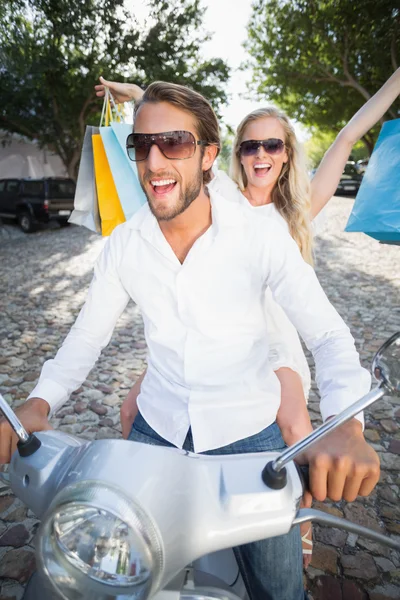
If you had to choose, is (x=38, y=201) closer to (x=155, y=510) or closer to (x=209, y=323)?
(x=209, y=323)

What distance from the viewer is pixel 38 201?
1378cm

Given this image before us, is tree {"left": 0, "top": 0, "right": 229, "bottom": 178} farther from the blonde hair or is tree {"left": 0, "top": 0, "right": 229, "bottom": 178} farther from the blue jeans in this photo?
the blue jeans

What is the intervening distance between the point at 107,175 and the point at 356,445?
2.08 metres

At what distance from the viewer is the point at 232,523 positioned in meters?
0.84

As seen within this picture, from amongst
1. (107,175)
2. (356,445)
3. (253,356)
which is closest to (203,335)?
(253,356)

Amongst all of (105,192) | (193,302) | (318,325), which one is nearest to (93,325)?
(193,302)

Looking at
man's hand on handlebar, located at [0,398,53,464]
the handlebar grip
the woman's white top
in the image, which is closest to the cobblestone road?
the woman's white top

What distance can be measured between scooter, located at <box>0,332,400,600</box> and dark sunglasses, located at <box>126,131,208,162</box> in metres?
1.18

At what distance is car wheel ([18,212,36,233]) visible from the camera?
1389 centimetres

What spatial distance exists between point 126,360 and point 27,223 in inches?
435

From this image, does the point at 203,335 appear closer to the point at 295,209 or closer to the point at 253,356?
the point at 253,356

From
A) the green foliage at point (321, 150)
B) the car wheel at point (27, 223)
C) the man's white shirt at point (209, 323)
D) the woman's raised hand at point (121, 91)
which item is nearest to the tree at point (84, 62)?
the car wheel at point (27, 223)

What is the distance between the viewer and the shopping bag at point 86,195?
2.55 m

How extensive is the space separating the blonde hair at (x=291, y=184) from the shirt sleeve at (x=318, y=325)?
35.5 inches
